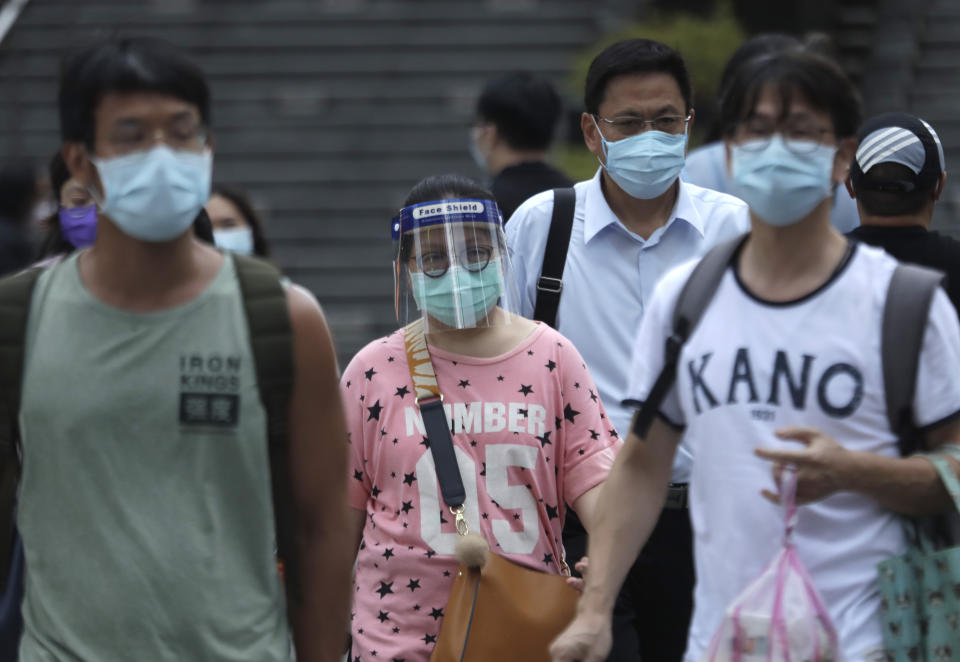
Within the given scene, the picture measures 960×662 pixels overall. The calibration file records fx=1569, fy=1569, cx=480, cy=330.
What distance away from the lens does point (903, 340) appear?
2.94 metres

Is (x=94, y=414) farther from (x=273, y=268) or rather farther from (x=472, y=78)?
(x=472, y=78)

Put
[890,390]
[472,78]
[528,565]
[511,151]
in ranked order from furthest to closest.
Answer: [472,78]
[511,151]
[528,565]
[890,390]

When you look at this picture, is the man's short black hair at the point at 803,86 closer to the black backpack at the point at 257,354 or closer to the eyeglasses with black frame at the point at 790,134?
the eyeglasses with black frame at the point at 790,134

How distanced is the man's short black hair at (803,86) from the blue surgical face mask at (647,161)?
61.6 inches

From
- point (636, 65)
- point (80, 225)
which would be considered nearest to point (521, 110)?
point (636, 65)

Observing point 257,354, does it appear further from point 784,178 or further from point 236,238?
point 236,238

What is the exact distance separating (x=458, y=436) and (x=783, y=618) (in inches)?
47.6

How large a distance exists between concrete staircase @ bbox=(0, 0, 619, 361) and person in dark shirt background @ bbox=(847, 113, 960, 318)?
760 cm

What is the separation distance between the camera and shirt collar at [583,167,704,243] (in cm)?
476

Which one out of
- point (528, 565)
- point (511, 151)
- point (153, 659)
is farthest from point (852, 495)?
point (511, 151)

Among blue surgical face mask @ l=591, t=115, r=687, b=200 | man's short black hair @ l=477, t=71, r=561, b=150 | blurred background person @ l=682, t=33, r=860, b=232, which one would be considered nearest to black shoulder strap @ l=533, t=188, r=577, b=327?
blue surgical face mask @ l=591, t=115, r=687, b=200

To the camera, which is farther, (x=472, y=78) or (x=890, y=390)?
(x=472, y=78)

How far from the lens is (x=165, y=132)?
119 inches

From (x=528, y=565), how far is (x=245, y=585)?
3.38 feet
